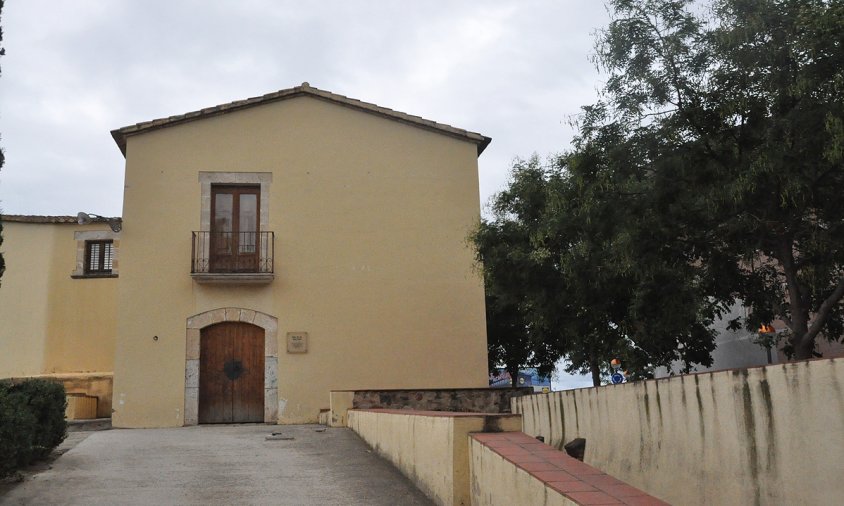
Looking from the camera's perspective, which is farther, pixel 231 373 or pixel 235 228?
pixel 235 228

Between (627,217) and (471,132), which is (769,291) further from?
(471,132)

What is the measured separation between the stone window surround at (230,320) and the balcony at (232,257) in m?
0.63

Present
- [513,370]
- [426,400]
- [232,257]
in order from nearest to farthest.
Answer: [426,400] < [232,257] < [513,370]

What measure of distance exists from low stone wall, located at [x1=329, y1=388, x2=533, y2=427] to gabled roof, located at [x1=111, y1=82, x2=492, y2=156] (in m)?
5.37

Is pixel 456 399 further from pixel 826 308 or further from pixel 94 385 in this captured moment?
pixel 94 385

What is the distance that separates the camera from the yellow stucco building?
1470 cm

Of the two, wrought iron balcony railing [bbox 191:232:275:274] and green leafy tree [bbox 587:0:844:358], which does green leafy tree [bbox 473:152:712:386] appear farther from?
wrought iron balcony railing [bbox 191:232:275:274]

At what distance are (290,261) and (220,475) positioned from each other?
7.83 meters

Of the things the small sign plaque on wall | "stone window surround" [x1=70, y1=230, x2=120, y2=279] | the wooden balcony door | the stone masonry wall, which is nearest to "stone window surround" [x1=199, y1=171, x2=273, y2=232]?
the wooden balcony door

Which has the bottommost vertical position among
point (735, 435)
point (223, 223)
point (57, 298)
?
point (735, 435)

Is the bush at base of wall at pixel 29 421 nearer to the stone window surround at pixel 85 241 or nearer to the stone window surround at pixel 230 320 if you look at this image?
the stone window surround at pixel 230 320

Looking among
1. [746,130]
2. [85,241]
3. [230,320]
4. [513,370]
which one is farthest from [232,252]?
[513,370]

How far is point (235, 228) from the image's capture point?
50.3ft

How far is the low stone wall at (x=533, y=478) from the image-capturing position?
368 cm
